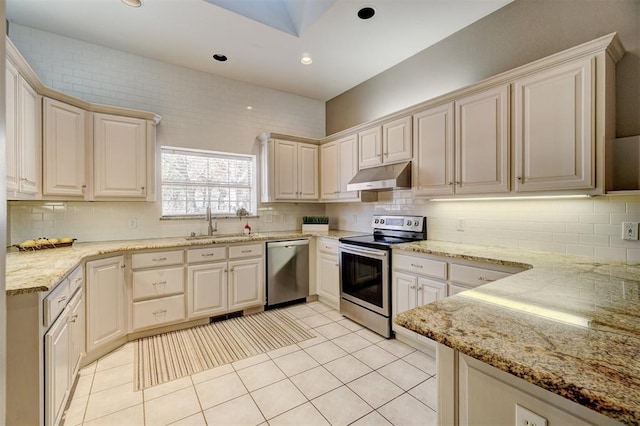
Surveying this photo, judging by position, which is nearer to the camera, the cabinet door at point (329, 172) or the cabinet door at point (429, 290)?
the cabinet door at point (429, 290)

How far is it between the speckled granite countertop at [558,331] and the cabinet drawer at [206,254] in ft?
8.83

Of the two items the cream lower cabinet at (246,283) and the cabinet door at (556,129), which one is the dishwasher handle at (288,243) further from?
the cabinet door at (556,129)

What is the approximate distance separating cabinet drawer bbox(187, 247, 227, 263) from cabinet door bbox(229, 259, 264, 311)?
16 centimetres

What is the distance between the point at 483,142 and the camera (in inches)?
96.0

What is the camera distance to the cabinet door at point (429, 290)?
2.41 meters

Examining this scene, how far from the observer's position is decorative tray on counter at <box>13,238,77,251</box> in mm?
2395

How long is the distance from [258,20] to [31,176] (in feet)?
7.74

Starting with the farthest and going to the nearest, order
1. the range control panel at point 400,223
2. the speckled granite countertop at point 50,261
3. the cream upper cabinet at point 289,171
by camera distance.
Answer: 1. the cream upper cabinet at point 289,171
2. the range control panel at point 400,223
3. the speckled granite countertop at point 50,261

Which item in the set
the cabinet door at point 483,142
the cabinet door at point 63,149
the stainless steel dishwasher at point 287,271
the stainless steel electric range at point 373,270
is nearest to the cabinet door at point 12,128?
the cabinet door at point 63,149

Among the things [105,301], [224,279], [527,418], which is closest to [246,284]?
[224,279]

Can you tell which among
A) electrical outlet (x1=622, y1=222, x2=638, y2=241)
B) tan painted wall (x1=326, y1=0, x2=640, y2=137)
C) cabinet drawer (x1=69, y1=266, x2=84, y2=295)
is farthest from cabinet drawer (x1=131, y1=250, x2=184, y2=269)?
electrical outlet (x1=622, y1=222, x2=638, y2=241)

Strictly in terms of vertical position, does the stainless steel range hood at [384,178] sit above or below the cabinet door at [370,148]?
below

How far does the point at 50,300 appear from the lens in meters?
1.54

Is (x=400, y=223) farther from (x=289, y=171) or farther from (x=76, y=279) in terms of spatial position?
(x=76, y=279)
